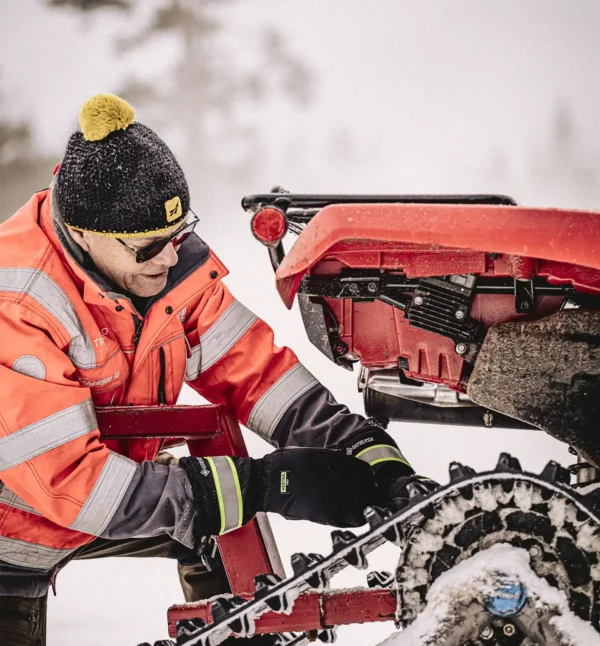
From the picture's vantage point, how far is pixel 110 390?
6.51 feet

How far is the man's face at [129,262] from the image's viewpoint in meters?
1.86

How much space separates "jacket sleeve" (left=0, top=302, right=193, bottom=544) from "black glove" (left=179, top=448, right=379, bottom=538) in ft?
0.14

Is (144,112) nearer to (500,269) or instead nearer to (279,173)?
(279,173)

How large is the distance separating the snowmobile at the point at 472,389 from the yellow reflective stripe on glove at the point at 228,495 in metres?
0.15

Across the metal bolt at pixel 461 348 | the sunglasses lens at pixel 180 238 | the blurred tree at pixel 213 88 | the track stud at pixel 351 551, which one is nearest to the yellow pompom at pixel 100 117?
the sunglasses lens at pixel 180 238

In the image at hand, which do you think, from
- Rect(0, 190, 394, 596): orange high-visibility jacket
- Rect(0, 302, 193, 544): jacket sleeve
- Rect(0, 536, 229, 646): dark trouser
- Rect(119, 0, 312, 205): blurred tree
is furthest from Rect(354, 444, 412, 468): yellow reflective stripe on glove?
Rect(119, 0, 312, 205): blurred tree

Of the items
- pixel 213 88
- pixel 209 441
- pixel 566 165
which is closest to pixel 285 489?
pixel 209 441

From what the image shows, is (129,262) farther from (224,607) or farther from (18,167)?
(18,167)

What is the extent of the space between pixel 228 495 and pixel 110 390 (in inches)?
15.4

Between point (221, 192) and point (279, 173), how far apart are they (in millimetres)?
252

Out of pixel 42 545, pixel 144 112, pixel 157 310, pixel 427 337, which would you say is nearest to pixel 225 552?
pixel 42 545

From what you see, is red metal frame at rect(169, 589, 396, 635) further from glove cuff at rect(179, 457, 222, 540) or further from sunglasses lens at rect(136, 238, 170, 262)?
sunglasses lens at rect(136, 238, 170, 262)

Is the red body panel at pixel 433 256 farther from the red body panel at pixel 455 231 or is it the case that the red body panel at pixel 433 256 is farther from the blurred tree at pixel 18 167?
the blurred tree at pixel 18 167

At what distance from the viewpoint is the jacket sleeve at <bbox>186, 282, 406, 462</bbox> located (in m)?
2.09
